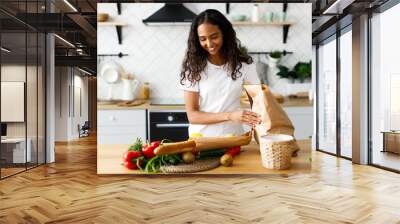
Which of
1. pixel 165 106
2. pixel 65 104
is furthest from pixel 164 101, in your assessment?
pixel 65 104

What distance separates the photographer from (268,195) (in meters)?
3.27

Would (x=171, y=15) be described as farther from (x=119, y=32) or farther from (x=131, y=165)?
(x=131, y=165)

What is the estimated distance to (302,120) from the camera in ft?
8.25

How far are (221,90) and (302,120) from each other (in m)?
0.83

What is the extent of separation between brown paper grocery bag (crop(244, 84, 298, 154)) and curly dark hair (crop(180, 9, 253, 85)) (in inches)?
5.0

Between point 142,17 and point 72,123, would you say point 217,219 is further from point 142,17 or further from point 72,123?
point 72,123

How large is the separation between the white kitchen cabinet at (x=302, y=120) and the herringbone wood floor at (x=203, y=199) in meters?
0.37

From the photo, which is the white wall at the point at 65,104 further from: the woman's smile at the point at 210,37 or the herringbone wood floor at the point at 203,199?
the woman's smile at the point at 210,37

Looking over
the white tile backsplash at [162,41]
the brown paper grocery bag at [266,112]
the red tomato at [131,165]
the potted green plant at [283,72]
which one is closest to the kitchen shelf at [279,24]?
the white tile backsplash at [162,41]

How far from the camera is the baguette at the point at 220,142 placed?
1.74 meters

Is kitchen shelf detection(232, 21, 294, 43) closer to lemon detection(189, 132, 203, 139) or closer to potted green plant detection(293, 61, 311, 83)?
potted green plant detection(293, 61, 311, 83)

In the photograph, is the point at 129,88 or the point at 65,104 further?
the point at 65,104

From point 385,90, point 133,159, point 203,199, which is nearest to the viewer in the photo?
point 133,159

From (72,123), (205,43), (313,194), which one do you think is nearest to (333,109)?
(313,194)
